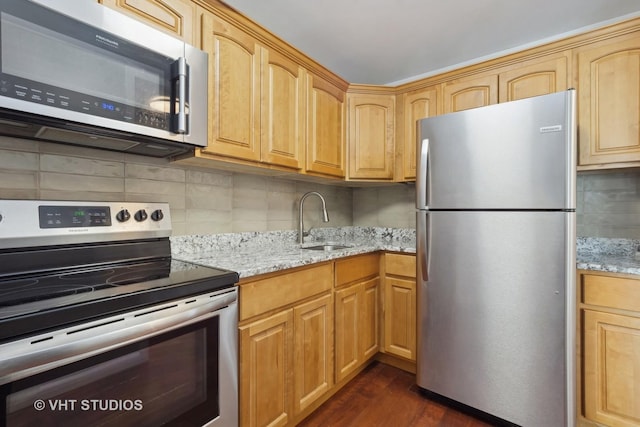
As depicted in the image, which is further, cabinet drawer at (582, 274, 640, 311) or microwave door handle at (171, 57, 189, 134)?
cabinet drawer at (582, 274, 640, 311)

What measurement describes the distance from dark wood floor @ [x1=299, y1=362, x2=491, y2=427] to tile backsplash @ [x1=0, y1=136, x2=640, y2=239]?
1.17 metres

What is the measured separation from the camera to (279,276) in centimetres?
144

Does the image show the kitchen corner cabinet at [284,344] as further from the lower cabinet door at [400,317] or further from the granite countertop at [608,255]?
the granite countertop at [608,255]

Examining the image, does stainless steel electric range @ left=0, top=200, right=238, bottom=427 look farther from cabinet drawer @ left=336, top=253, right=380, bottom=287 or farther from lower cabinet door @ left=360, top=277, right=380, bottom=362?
lower cabinet door @ left=360, top=277, right=380, bottom=362

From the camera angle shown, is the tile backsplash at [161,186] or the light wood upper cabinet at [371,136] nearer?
the tile backsplash at [161,186]

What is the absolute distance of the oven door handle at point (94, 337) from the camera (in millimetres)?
678

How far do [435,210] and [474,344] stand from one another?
76 centimetres

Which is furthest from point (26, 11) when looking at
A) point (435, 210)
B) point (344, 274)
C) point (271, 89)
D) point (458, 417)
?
point (458, 417)

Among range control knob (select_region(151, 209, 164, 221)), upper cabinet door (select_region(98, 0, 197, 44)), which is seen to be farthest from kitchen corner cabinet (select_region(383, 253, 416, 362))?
upper cabinet door (select_region(98, 0, 197, 44))

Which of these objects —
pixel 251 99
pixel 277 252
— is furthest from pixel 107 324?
pixel 251 99

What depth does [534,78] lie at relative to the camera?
188 centimetres

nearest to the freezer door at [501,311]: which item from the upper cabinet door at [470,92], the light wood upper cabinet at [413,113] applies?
the light wood upper cabinet at [413,113]

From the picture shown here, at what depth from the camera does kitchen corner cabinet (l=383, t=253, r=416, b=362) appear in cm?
209

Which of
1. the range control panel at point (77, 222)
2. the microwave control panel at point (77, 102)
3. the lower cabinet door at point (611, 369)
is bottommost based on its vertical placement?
the lower cabinet door at point (611, 369)
